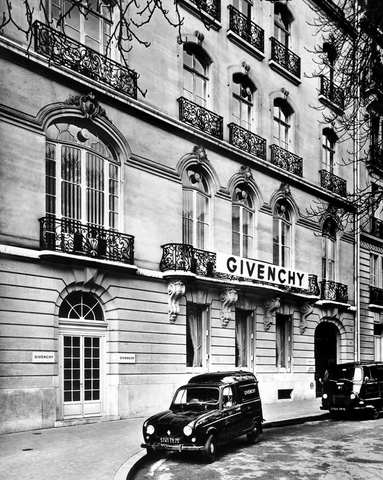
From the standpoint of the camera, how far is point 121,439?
14.3 meters

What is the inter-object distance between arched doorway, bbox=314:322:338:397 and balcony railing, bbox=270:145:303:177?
7525 millimetres

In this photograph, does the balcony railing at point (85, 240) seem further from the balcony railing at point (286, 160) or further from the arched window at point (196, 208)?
the balcony railing at point (286, 160)

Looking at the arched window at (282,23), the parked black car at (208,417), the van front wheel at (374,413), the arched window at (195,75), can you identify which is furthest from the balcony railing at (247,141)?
the parked black car at (208,417)

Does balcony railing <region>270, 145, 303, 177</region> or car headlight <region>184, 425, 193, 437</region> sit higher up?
balcony railing <region>270, 145, 303, 177</region>

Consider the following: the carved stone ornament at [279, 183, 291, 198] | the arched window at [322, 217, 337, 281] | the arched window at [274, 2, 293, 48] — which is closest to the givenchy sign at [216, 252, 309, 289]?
the carved stone ornament at [279, 183, 291, 198]

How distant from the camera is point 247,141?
24.8m

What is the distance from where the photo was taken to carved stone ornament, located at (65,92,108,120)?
17917 mm

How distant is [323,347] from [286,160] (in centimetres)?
925

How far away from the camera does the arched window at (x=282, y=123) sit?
89.6 ft

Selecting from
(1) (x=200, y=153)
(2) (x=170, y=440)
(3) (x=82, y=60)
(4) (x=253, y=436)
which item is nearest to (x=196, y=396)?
(2) (x=170, y=440)

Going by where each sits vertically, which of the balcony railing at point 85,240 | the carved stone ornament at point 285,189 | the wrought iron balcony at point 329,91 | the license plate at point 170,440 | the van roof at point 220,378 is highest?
the wrought iron balcony at point 329,91

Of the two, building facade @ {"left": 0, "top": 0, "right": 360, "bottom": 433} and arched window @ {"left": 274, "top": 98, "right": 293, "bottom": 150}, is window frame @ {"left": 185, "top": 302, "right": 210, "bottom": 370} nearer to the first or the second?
building facade @ {"left": 0, "top": 0, "right": 360, "bottom": 433}

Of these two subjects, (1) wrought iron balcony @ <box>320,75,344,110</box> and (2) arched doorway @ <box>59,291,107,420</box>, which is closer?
(2) arched doorway @ <box>59,291,107,420</box>

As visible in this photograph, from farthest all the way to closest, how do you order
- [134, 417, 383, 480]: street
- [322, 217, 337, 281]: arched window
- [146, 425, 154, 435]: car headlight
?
[322, 217, 337, 281]: arched window < [146, 425, 154, 435]: car headlight < [134, 417, 383, 480]: street
